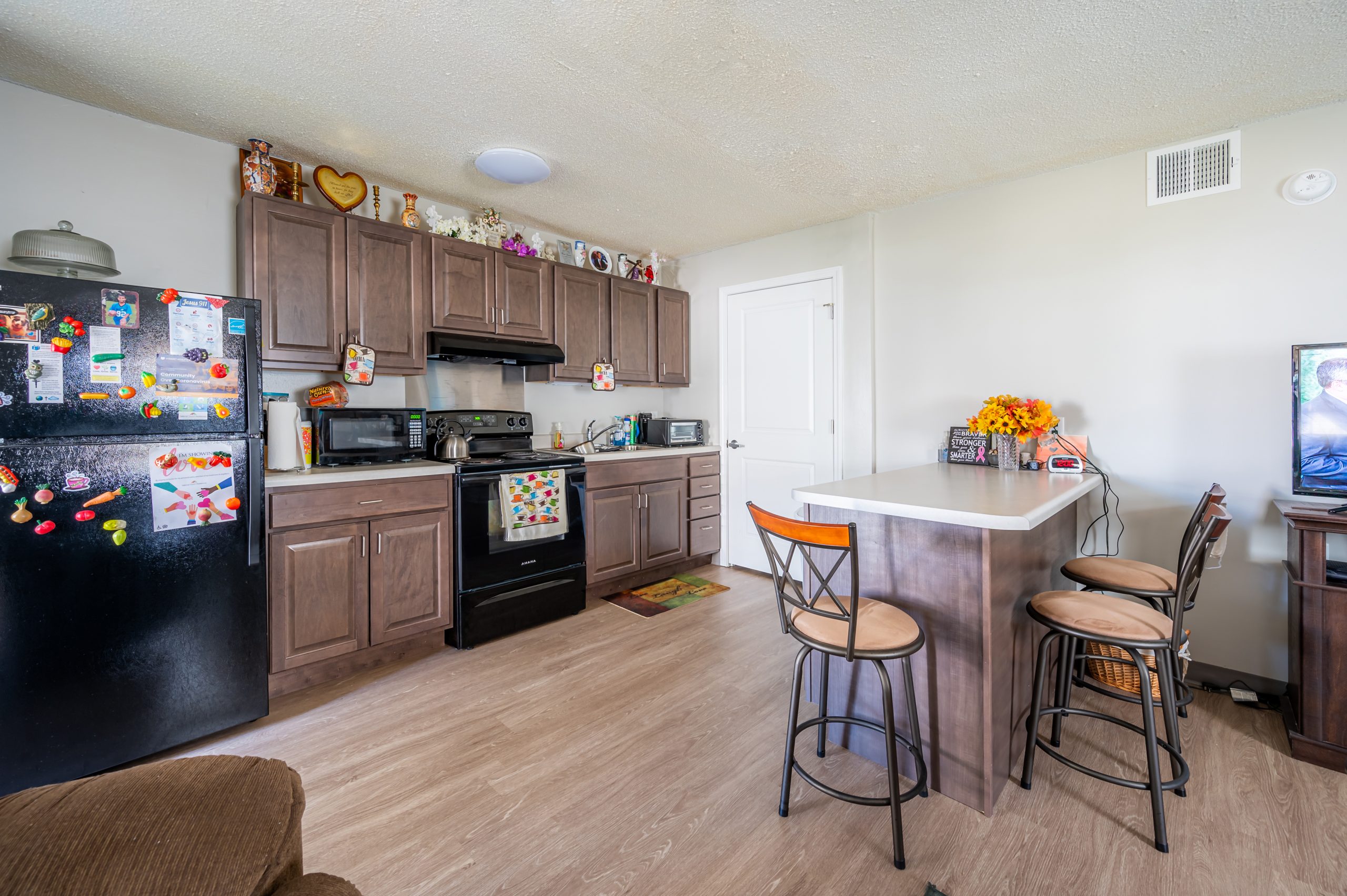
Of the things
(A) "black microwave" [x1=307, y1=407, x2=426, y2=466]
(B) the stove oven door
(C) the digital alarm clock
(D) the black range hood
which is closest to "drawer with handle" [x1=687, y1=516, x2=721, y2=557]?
(B) the stove oven door

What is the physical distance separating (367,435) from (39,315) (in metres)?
1.27

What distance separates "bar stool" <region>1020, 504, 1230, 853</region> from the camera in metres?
1.54

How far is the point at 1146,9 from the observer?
1767mm

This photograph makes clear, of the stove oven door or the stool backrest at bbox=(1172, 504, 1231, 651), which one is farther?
the stove oven door

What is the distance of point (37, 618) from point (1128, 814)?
3336 mm

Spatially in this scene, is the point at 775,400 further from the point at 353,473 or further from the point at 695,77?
the point at 353,473

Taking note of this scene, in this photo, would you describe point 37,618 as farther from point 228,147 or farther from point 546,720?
point 228,147

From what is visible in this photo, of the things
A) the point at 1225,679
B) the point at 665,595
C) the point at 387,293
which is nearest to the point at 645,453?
the point at 665,595

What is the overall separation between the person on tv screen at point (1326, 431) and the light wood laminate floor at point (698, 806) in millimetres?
971

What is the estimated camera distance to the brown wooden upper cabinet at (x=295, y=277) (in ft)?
8.22

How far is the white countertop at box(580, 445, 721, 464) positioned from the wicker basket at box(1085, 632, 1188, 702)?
253 centimetres

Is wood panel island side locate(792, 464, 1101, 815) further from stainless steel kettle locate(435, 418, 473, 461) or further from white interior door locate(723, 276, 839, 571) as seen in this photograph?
stainless steel kettle locate(435, 418, 473, 461)

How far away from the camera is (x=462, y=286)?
10.4 ft

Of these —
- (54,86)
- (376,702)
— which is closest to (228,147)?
(54,86)
